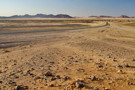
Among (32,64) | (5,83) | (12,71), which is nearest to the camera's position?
(5,83)

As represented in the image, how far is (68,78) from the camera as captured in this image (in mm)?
4398

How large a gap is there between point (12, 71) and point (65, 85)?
2296 mm

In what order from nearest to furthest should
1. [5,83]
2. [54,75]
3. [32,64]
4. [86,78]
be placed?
1. [5,83]
2. [86,78]
3. [54,75]
4. [32,64]

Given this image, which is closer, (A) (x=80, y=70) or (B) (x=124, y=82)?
(B) (x=124, y=82)

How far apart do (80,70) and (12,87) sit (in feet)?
8.19

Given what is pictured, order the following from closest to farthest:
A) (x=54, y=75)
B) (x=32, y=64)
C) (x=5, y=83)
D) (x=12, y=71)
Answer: (x=5, y=83) → (x=54, y=75) → (x=12, y=71) → (x=32, y=64)

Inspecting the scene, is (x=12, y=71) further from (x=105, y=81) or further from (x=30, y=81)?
(x=105, y=81)

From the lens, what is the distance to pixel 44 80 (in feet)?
13.9

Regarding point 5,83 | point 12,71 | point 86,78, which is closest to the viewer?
point 5,83

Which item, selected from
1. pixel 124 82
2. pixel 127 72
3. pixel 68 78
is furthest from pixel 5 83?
pixel 127 72

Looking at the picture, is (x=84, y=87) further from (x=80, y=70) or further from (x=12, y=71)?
(x=12, y=71)

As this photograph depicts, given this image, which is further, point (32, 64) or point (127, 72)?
point (32, 64)

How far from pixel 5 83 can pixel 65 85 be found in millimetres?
1847

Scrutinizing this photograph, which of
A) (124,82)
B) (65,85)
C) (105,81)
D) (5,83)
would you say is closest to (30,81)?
(5,83)
